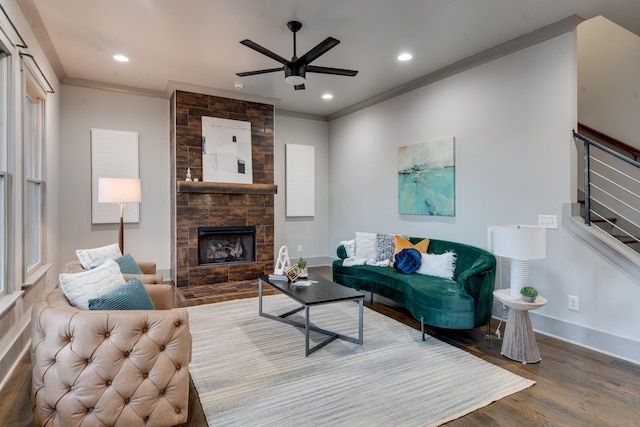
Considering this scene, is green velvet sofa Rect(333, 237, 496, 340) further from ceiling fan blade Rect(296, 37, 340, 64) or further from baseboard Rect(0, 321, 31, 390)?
baseboard Rect(0, 321, 31, 390)

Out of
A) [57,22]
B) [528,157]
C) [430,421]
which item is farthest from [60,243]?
[528,157]

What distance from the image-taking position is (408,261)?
4.04 meters

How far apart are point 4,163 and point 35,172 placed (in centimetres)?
129

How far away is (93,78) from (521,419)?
6.14 meters

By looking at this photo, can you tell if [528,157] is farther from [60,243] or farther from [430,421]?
[60,243]

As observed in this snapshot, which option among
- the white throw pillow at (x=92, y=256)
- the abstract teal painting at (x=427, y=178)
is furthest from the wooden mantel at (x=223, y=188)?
the abstract teal painting at (x=427, y=178)

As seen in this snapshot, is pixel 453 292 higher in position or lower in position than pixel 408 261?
lower

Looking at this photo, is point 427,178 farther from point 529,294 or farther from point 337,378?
point 337,378

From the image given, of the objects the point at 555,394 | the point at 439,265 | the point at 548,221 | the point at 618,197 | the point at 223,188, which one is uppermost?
the point at 223,188

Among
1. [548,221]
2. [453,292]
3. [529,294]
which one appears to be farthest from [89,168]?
[548,221]

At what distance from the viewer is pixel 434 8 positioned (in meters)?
3.10

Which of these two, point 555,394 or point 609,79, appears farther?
point 609,79

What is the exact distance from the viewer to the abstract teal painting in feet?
14.5

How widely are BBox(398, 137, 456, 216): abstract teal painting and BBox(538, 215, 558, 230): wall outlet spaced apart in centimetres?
105
